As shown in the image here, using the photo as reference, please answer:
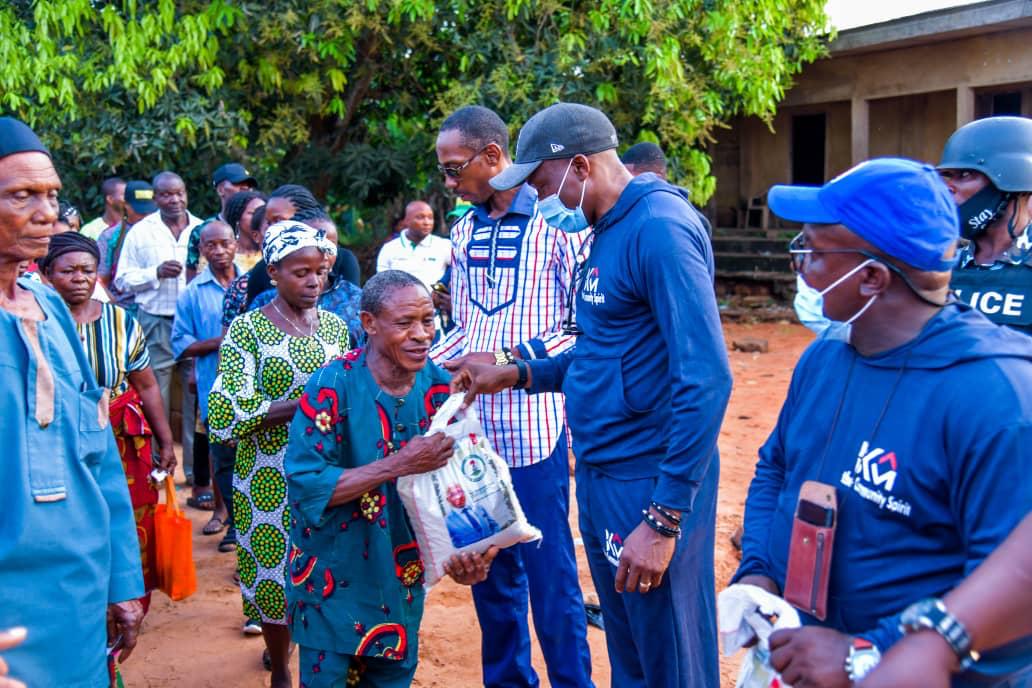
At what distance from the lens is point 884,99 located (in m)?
15.0

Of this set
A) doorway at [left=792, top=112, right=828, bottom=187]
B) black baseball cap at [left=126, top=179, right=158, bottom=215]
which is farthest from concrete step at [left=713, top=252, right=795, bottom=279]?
black baseball cap at [left=126, top=179, right=158, bottom=215]

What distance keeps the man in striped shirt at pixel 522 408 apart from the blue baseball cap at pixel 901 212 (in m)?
2.04

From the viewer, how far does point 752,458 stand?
25.5 feet

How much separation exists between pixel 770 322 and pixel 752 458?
261 inches

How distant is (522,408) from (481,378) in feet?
1.89

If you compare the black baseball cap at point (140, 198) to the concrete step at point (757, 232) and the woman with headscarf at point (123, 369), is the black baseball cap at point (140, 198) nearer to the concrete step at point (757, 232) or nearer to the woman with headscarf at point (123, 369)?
the woman with headscarf at point (123, 369)

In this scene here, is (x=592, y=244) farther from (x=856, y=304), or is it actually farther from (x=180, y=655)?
(x=180, y=655)

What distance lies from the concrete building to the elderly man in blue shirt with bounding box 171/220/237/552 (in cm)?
837

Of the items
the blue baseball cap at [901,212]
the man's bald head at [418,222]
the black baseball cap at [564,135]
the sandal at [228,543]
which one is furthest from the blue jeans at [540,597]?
the man's bald head at [418,222]

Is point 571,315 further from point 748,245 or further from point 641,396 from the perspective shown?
point 748,245

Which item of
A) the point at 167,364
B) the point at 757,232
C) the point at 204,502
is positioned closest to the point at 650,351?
the point at 204,502

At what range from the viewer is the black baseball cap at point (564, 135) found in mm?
3111

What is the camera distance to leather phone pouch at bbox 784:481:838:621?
6.66ft

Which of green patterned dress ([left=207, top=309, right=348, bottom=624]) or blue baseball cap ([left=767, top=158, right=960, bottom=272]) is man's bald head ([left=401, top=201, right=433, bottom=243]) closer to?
green patterned dress ([left=207, top=309, right=348, bottom=624])
